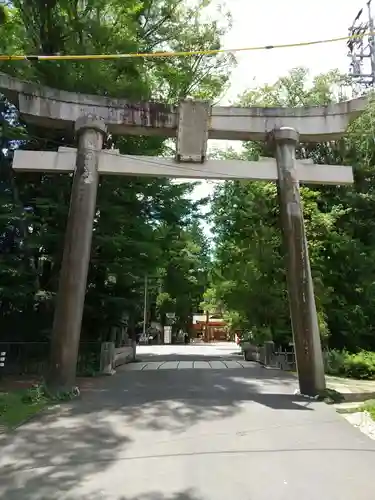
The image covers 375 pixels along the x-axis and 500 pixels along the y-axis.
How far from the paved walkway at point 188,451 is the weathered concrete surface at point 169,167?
5137 mm

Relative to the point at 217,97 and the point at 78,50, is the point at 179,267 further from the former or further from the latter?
the point at 78,50

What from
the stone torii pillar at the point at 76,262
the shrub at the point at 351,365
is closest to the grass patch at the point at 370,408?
the shrub at the point at 351,365

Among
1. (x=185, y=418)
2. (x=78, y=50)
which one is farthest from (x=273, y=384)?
(x=78, y=50)

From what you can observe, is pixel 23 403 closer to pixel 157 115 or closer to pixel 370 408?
pixel 370 408

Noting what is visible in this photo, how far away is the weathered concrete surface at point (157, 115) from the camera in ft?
36.4

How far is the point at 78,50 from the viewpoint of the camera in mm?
14195

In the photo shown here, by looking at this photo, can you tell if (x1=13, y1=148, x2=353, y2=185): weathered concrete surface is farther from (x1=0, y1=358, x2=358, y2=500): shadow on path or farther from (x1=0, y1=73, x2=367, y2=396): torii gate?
(x1=0, y1=358, x2=358, y2=500): shadow on path

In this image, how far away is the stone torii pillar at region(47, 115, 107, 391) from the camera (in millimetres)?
9867

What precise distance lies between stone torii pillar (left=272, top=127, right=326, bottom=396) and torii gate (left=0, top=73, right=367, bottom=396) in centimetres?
2

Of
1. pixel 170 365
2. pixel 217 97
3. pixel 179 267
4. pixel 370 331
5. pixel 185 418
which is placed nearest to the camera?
pixel 185 418

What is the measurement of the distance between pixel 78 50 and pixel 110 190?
14.2 feet

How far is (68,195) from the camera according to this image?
1459 centimetres

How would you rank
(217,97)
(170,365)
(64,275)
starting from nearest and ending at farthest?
1. (64,275)
2. (170,365)
3. (217,97)

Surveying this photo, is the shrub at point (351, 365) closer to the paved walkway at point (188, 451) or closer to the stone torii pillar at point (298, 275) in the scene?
the stone torii pillar at point (298, 275)
